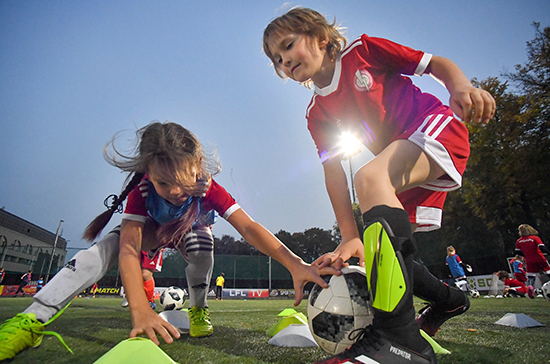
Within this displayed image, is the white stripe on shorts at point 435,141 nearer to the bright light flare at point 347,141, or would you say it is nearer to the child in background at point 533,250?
the bright light flare at point 347,141

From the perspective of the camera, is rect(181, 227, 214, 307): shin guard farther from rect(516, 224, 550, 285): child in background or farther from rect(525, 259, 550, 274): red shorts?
rect(525, 259, 550, 274): red shorts

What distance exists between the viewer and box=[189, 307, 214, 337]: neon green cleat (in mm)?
2947

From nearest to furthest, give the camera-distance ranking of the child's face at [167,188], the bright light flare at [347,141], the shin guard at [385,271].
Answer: the shin guard at [385,271]
the child's face at [167,188]
the bright light flare at [347,141]

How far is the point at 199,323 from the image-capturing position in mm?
2984

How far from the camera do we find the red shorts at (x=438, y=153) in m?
1.68

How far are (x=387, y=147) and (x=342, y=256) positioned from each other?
0.71 meters

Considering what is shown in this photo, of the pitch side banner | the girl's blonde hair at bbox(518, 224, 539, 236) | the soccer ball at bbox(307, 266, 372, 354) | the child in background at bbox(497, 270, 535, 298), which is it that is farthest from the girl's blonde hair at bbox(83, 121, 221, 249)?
the pitch side banner

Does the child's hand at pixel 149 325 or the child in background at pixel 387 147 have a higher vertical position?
the child in background at pixel 387 147

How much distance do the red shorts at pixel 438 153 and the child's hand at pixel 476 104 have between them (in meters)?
0.18

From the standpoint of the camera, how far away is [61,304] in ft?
6.94

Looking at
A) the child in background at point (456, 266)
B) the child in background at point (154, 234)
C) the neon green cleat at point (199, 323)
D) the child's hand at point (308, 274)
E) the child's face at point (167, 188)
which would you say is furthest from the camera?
the child in background at point (456, 266)

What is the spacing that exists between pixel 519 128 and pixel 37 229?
65221 mm

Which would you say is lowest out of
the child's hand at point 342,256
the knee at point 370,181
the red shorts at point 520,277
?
the red shorts at point 520,277

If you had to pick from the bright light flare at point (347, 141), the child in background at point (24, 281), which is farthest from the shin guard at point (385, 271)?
the child in background at point (24, 281)
